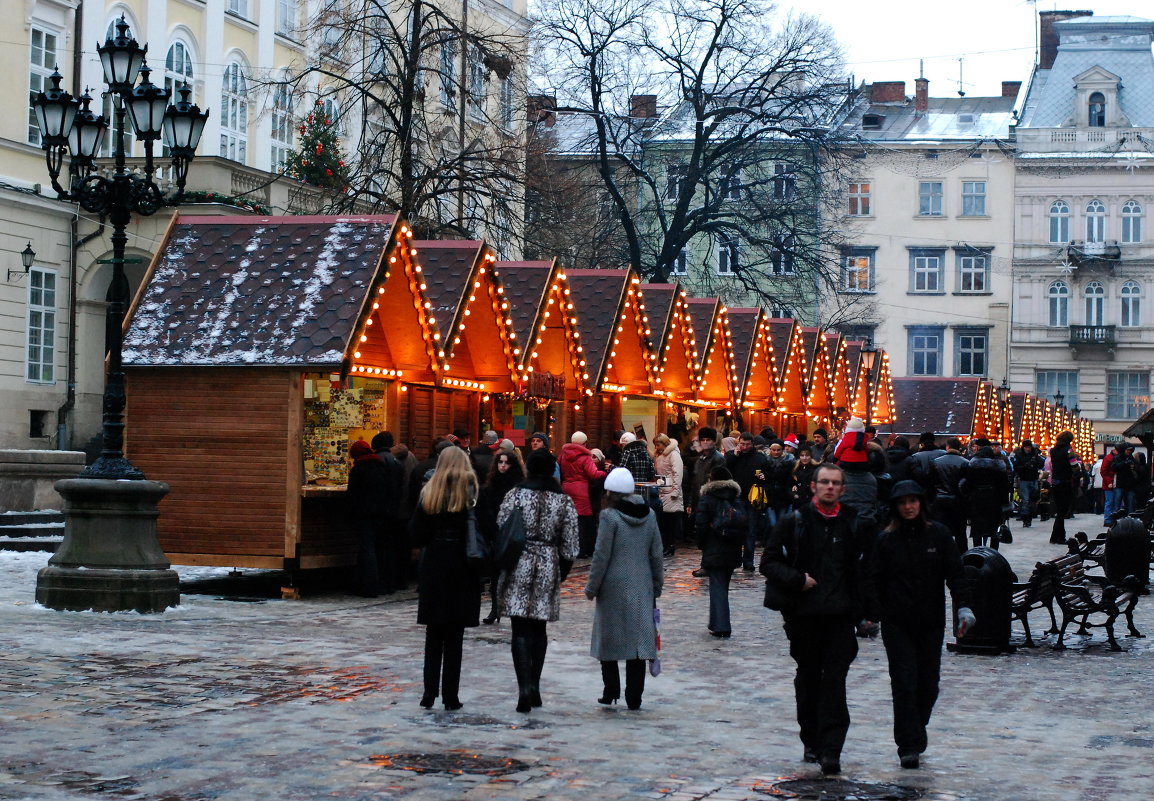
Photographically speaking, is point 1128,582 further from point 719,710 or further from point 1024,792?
point 1024,792

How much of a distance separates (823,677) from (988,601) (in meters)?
5.92

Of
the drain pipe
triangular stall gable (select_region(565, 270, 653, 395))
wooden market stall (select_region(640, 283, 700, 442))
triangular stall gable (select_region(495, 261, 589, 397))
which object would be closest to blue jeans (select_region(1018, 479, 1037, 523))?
wooden market stall (select_region(640, 283, 700, 442))

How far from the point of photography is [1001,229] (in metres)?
80.2

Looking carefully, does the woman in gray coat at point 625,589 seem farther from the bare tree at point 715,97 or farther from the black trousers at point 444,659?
the bare tree at point 715,97

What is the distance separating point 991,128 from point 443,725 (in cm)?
7438

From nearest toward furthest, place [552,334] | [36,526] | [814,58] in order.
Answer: [36,526], [552,334], [814,58]

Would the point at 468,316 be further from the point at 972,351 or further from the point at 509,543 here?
the point at 972,351

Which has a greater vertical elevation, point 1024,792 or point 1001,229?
point 1001,229

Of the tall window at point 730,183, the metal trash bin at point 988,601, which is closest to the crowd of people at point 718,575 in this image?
the metal trash bin at point 988,601

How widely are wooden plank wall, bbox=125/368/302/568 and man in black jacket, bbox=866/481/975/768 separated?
9.61 metres

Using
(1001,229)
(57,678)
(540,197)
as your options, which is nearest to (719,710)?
(57,678)

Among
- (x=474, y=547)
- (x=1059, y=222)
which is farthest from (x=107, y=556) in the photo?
(x=1059, y=222)

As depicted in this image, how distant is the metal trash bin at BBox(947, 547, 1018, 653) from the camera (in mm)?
15398

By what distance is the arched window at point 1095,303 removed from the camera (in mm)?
81188
